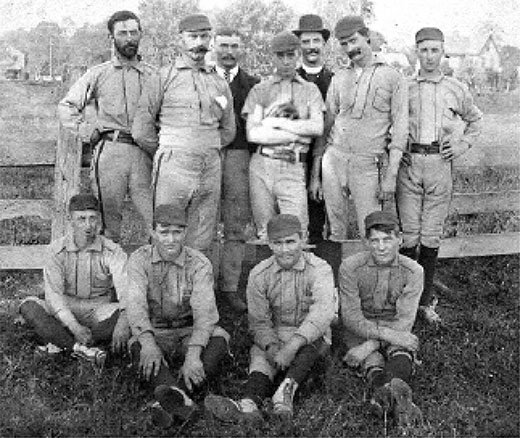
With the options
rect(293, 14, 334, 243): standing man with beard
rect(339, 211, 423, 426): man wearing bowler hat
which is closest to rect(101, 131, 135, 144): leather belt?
rect(293, 14, 334, 243): standing man with beard

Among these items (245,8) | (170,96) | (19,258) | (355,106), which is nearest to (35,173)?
(19,258)

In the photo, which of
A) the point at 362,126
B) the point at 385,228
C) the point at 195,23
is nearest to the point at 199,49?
the point at 195,23

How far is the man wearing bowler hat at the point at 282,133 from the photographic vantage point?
5.75 metres

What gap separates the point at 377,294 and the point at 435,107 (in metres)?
1.68

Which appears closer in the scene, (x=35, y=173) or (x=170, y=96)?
(x=170, y=96)

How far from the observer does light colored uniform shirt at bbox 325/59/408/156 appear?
5.78 m

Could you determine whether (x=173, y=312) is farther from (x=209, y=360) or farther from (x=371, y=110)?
(x=371, y=110)

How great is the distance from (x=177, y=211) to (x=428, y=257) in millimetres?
2355

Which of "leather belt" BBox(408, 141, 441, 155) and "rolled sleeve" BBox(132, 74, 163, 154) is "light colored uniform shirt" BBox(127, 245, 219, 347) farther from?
"leather belt" BBox(408, 141, 441, 155)

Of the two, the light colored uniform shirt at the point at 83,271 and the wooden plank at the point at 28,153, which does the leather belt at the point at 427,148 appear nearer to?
the light colored uniform shirt at the point at 83,271

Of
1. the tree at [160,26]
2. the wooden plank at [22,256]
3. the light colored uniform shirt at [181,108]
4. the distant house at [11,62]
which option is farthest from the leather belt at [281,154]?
the distant house at [11,62]

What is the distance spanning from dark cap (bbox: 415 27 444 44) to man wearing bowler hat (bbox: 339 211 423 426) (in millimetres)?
1575

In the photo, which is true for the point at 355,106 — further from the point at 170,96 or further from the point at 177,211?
the point at 177,211

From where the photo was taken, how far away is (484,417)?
462 centimetres
